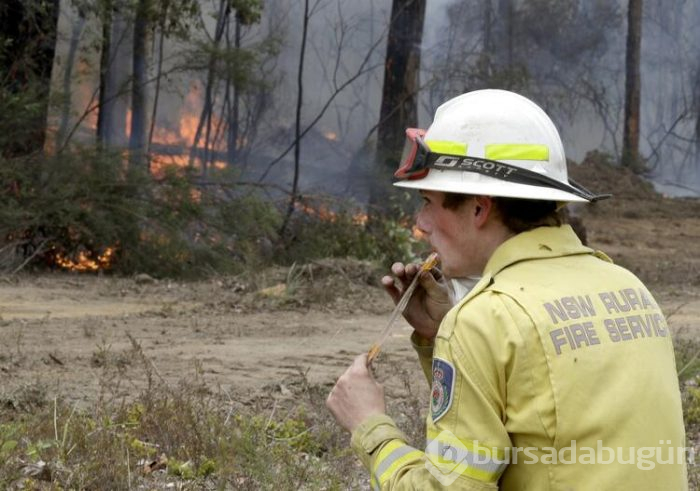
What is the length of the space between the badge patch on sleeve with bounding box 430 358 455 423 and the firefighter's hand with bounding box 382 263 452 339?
34.6 inches

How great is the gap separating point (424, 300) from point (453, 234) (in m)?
0.67

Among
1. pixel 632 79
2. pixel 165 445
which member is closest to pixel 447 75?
pixel 632 79

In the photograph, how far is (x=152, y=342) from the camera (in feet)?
27.3

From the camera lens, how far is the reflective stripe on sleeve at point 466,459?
7.37ft

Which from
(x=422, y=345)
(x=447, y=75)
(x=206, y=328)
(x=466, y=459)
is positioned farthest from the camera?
(x=447, y=75)

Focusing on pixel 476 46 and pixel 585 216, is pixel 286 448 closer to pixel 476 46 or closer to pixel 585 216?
pixel 476 46

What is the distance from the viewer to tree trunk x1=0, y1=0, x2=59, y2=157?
12844 millimetres

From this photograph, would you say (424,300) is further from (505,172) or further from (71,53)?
(71,53)

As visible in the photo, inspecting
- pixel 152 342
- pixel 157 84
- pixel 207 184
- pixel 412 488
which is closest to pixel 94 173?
pixel 207 184

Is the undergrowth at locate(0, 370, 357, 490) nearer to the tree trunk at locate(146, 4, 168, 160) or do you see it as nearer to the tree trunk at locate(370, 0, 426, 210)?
the tree trunk at locate(146, 4, 168, 160)

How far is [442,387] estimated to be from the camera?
229cm

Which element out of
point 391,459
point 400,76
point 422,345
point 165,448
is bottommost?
point 165,448

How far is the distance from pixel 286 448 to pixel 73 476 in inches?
39.3

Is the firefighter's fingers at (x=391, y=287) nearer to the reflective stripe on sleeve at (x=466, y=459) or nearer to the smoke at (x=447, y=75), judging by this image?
the reflective stripe on sleeve at (x=466, y=459)
